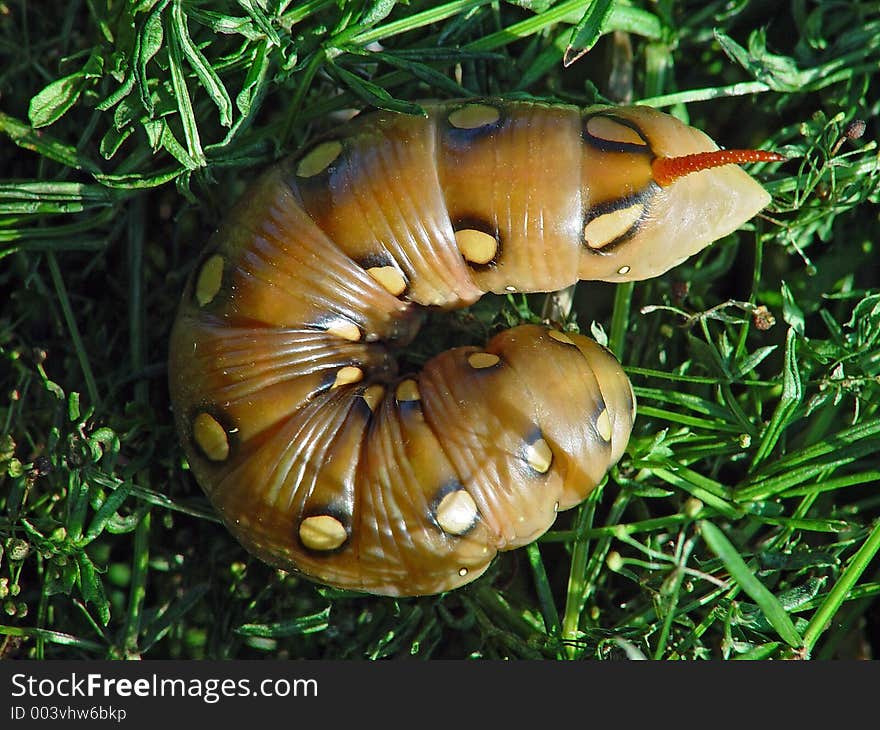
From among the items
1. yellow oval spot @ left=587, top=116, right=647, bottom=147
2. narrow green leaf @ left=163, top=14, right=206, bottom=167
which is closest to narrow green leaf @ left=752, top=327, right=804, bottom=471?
yellow oval spot @ left=587, top=116, right=647, bottom=147

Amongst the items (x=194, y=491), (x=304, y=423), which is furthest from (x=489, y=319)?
(x=194, y=491)

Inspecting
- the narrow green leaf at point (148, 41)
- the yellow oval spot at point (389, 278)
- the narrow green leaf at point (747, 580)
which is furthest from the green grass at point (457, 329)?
the yellow oval spot at point (389, 278)

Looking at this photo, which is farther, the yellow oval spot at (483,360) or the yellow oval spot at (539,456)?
the yellow oval spot at (483,360)

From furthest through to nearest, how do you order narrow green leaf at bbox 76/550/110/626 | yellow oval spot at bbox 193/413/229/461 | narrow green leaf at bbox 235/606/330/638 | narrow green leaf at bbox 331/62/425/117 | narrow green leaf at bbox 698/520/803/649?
narrow green leaf at bbox 235/606/330/638, narrow green leaf at bbox 76/550/110/626, yellow oval spot at bbox 193/413/229/461, narrow green leaf at bbox 331/62/425/117, narrow green leaf at bbox 698/520/803/649

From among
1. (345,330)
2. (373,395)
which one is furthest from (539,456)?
(345,330)

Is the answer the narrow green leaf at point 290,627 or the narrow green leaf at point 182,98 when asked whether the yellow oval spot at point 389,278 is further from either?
the narrow green leaf at point 290,627

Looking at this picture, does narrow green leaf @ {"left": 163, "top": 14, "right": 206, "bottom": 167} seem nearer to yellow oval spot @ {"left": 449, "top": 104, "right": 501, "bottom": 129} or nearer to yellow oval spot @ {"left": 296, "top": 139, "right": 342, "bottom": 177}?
yellow oval spot @ {"left": 296, "top": 139, "right": 342, "bottom": 177}
